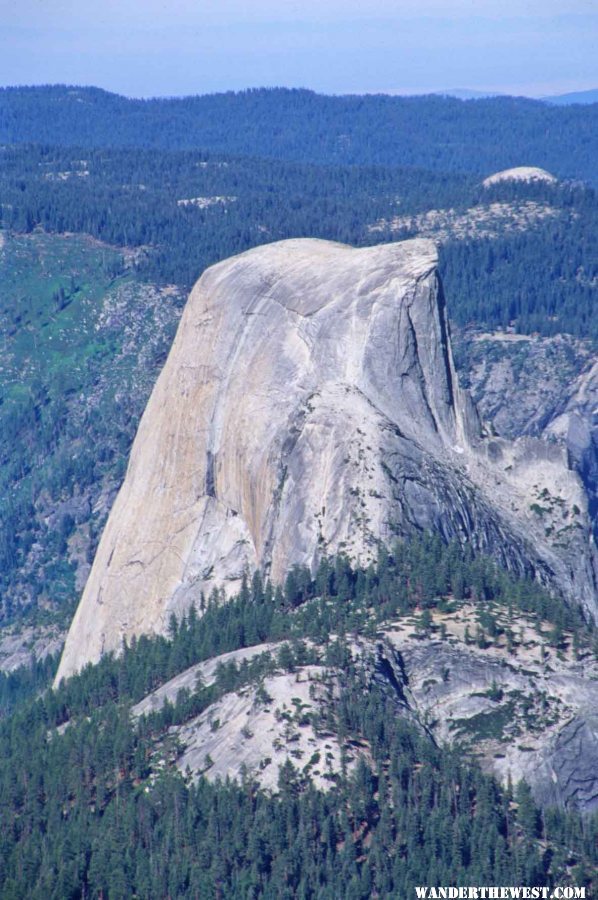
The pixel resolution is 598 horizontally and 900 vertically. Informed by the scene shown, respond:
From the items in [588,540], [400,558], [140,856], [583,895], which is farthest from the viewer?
[588,540]

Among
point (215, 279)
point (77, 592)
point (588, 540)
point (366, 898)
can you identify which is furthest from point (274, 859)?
point (77, 592)

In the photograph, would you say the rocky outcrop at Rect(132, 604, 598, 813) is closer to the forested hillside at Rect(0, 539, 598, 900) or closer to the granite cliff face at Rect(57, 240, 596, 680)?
the forested hillside at Rect(0, 539, 598, 900)

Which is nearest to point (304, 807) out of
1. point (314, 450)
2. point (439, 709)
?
point (439, 709)

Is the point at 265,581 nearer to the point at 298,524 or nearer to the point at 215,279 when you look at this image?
the point at 298,524

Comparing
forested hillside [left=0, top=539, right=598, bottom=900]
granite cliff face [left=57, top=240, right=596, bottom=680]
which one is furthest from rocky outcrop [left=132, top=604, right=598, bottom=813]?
granite cliff face [left=57, top=240, right=596, bottom=680]

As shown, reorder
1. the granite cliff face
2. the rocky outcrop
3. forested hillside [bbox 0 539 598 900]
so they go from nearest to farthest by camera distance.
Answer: forested hillside [bbox 0 539 598 900], the rocky outcrop, the granite cliff face

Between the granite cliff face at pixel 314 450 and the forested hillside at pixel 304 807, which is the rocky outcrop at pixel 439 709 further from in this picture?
the granite cliff face at pixel 314 450

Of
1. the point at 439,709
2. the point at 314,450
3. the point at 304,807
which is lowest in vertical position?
the point at 304,807

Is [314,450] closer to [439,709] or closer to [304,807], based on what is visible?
[439,709]
